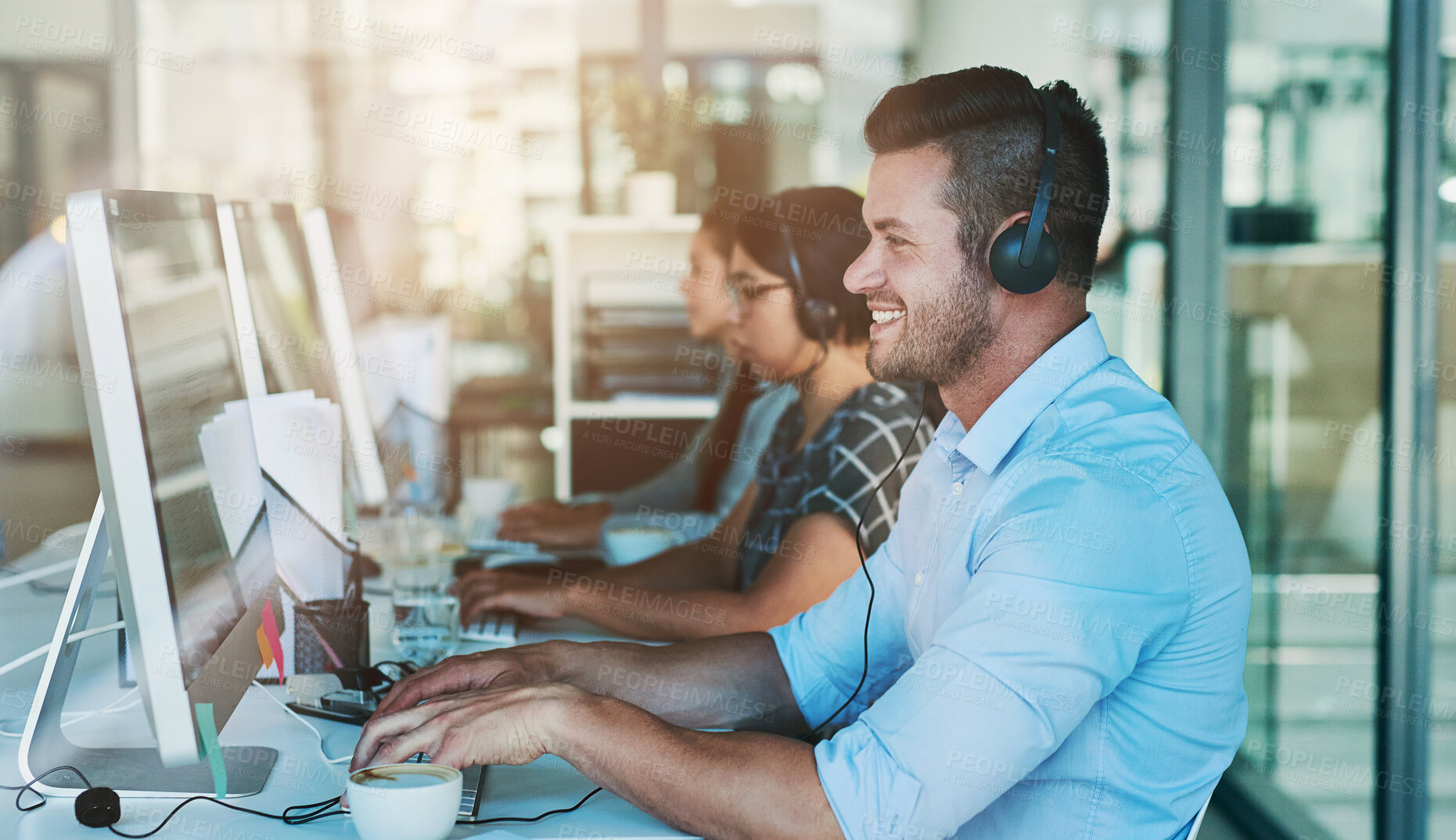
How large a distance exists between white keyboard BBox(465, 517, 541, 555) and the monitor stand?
96cm

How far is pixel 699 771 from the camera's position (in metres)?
0.96

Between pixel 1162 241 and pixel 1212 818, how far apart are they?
1344 mm

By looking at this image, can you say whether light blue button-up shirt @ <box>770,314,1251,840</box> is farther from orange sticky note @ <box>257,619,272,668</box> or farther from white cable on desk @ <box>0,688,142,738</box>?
white cable on desk @ <box>0,688,142,738</box>

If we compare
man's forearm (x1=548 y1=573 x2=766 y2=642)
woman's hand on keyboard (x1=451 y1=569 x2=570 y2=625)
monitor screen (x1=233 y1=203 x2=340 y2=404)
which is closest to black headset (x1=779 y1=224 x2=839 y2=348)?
man's forearm (x1=548 y1=573 x2=766 y2=642)

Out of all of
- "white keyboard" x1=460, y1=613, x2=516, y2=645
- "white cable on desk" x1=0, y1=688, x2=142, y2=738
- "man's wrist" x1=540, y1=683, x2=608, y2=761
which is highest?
"man's wrist" x1=540, y1=683, x2=608, y2=761

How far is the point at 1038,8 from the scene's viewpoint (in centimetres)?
383

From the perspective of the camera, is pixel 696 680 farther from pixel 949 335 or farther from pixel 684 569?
pixel 684 569

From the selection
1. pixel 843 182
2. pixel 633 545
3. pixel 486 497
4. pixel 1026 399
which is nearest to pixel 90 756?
pixel 1026 399

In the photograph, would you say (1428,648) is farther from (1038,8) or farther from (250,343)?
(1038,8)

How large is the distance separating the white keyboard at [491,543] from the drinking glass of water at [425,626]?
56 cm

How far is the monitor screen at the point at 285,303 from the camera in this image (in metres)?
1.42

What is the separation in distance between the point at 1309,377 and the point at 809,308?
106 centimetres

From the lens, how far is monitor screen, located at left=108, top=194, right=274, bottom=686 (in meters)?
0.88

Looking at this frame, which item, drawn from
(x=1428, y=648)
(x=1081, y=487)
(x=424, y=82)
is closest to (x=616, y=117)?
(x=424, y=82)
